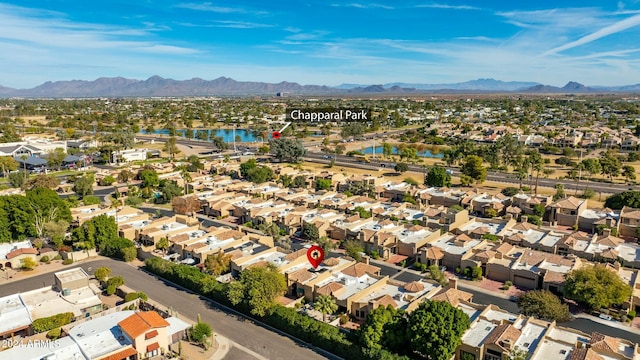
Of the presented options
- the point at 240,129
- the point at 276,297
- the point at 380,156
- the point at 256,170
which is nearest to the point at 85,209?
the point at 256,170

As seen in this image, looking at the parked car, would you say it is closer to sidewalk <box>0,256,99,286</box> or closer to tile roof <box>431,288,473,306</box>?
tile roof <box>431,288,473,306</box>

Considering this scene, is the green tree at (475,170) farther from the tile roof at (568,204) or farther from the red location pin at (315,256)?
the red location pin at (315,256)

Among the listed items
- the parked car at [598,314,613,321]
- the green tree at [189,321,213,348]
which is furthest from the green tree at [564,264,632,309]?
the green tree at [189,321,213,348]

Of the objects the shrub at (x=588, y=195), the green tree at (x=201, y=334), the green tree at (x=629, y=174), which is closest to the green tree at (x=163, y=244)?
the green tree at (x=201, y=334)

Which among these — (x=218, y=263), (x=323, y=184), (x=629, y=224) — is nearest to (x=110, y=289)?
(x=218, y=263)

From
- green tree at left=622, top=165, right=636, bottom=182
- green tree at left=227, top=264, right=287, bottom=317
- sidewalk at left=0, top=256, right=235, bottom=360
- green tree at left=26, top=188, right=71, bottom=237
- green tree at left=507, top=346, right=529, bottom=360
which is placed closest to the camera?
green tree at left=507, top=346, right=529, bottom=360

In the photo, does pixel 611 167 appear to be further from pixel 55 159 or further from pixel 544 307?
pixel 55 159
